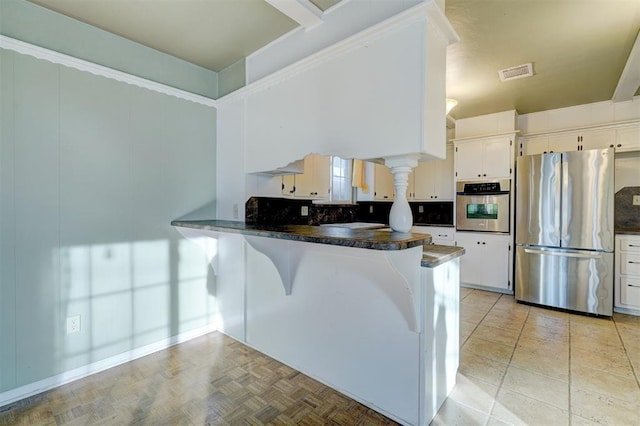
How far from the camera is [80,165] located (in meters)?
2.15

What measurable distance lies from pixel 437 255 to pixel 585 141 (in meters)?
3.73

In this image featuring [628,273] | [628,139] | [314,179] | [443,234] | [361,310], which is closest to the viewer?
[361,310]

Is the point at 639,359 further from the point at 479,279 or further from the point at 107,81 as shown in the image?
the point at 107,81

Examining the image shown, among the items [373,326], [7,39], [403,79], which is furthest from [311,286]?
[7,39]

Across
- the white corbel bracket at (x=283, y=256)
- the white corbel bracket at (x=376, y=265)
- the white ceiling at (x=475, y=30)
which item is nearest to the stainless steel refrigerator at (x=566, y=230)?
the white ceiling at (x=475, y=30)

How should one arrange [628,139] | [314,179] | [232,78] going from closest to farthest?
1. [232,78]
2. [314,179]
3. [628,139]

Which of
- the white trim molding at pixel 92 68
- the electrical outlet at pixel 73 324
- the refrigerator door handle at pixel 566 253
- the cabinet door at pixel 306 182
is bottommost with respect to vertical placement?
the electrical outlet at pixel 73 324

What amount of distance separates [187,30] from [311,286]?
7.01ft

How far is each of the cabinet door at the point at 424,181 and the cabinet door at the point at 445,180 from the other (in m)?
0.07

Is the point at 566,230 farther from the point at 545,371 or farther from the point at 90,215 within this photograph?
the point at 90,215

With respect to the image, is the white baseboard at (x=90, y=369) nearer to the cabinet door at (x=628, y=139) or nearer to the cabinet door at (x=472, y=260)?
the cabinet door at (x=472, y=260)

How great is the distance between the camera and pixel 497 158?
4168mm

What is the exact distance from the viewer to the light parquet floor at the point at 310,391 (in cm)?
173

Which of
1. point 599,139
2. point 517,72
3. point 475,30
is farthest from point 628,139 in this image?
point 475,30
